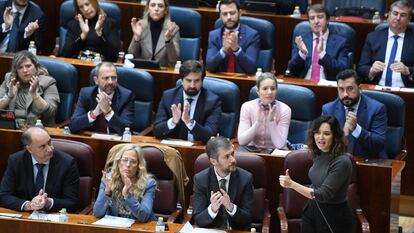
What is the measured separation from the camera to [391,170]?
5.07 metres

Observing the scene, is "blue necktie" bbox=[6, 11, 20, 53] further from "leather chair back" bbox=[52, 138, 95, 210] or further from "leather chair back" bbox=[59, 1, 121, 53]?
"leather chair back" bbox=[52, 138, 95, 210]

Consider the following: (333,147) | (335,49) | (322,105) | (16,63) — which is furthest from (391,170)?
(16,63)

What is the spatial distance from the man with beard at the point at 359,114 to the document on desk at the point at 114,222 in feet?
4.78

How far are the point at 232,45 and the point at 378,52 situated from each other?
3.21ft

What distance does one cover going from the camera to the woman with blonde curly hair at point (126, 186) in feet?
15.8

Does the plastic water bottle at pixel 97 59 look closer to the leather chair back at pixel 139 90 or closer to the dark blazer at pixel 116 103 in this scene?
the leather chair back at pixel 139 90

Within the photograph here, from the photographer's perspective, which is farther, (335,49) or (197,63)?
(335,49)

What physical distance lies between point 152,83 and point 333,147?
1.64 metres

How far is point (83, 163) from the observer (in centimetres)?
514

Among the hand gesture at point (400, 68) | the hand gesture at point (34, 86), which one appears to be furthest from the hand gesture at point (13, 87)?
the hand gesture at point (400, 68)

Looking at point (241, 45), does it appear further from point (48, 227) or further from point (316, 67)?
point (48, 227)

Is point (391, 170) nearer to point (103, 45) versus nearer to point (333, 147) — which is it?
point (333, 147)

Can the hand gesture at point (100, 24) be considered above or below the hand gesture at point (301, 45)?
above

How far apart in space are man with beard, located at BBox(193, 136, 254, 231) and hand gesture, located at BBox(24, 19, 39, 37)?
2365 millimetres
